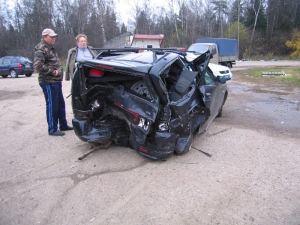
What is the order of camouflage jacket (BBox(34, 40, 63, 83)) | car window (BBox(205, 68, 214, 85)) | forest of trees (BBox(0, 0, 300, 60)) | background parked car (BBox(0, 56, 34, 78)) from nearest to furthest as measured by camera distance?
camouflage jacket (BBox(34, 40, 63, 83)) < car window (BBox(205, 68, 214, 85)) < background parked car (BBox(0, 56, 34, 78)) < forest of trees (BBox(0, 0, 300, 60))

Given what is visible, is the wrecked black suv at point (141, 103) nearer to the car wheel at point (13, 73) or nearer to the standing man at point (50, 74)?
the standing man at point (50, 74)

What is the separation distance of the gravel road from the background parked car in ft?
48.2

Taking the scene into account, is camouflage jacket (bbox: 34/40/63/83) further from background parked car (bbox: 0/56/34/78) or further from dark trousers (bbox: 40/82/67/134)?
background parked car (bbox: 0/56/34/78)

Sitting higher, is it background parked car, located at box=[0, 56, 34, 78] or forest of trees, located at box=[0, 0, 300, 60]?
forest of trees, located at box=[0, 0, 300, 60]

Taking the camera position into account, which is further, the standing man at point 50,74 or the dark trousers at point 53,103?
the dark trousers at point 53,103

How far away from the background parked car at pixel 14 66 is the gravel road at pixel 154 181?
14.7 metres

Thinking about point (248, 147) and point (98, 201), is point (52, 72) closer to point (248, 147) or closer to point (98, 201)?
point (98, 201)

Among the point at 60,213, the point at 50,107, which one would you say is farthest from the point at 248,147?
the point at 50,107

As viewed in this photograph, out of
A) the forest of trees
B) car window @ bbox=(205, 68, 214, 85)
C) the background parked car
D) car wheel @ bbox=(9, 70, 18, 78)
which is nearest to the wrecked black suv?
car window @ bbox=(205, 68, 214, 85)

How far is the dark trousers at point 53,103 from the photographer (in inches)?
184

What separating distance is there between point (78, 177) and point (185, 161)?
4.95ft

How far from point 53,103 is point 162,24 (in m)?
47.7

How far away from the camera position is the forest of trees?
38250mm

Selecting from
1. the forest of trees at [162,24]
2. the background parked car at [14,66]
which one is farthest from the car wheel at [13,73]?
the forest of trees at [162,24]
